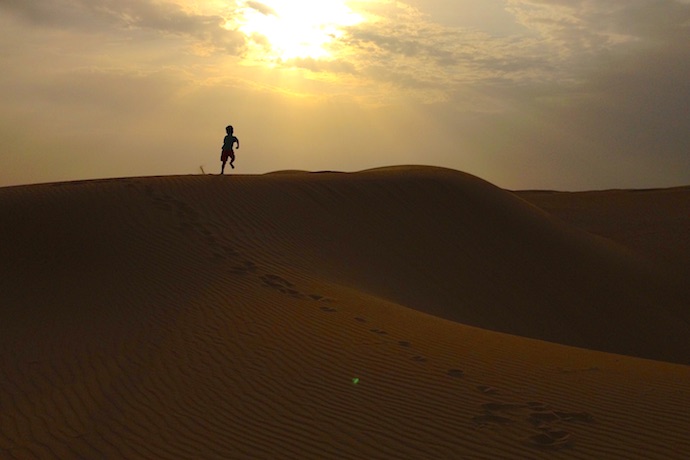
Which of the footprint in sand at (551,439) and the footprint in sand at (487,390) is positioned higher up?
the footprint in sand at (487,390)

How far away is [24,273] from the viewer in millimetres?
12039

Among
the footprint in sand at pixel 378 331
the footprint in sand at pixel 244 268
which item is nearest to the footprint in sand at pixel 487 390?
the footprint in sand at pixel 378 331

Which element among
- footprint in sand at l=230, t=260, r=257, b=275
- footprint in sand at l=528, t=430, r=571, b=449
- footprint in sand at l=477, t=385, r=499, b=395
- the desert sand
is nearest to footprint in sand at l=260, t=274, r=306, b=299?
the desert sand

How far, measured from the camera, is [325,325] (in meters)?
9.14

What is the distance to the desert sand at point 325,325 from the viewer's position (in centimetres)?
575

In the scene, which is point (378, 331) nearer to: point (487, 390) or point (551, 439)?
point (487, 390)

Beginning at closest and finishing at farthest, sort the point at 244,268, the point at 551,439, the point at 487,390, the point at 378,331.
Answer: the point at 551,439 → the point at 487,390 → the point at 378,331 → the point at 244,268

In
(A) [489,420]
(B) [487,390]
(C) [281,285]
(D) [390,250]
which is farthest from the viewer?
(D) [390,250]

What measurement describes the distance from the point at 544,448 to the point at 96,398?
437 cm

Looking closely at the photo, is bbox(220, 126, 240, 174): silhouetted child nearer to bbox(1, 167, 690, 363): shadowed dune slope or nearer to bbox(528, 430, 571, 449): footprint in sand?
bbox(1, 167, 690, 363): shadowed dune slope

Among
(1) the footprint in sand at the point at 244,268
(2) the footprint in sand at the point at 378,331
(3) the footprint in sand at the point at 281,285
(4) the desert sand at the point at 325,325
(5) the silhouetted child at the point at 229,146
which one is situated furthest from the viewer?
(5) the silhouetted child at the point at 229,146

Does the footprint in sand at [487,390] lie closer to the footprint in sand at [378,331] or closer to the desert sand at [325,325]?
the desert sand at [325,325]

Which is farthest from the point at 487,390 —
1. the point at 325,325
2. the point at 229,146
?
the point at 229,146

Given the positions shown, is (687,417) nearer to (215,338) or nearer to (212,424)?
(212,424)
